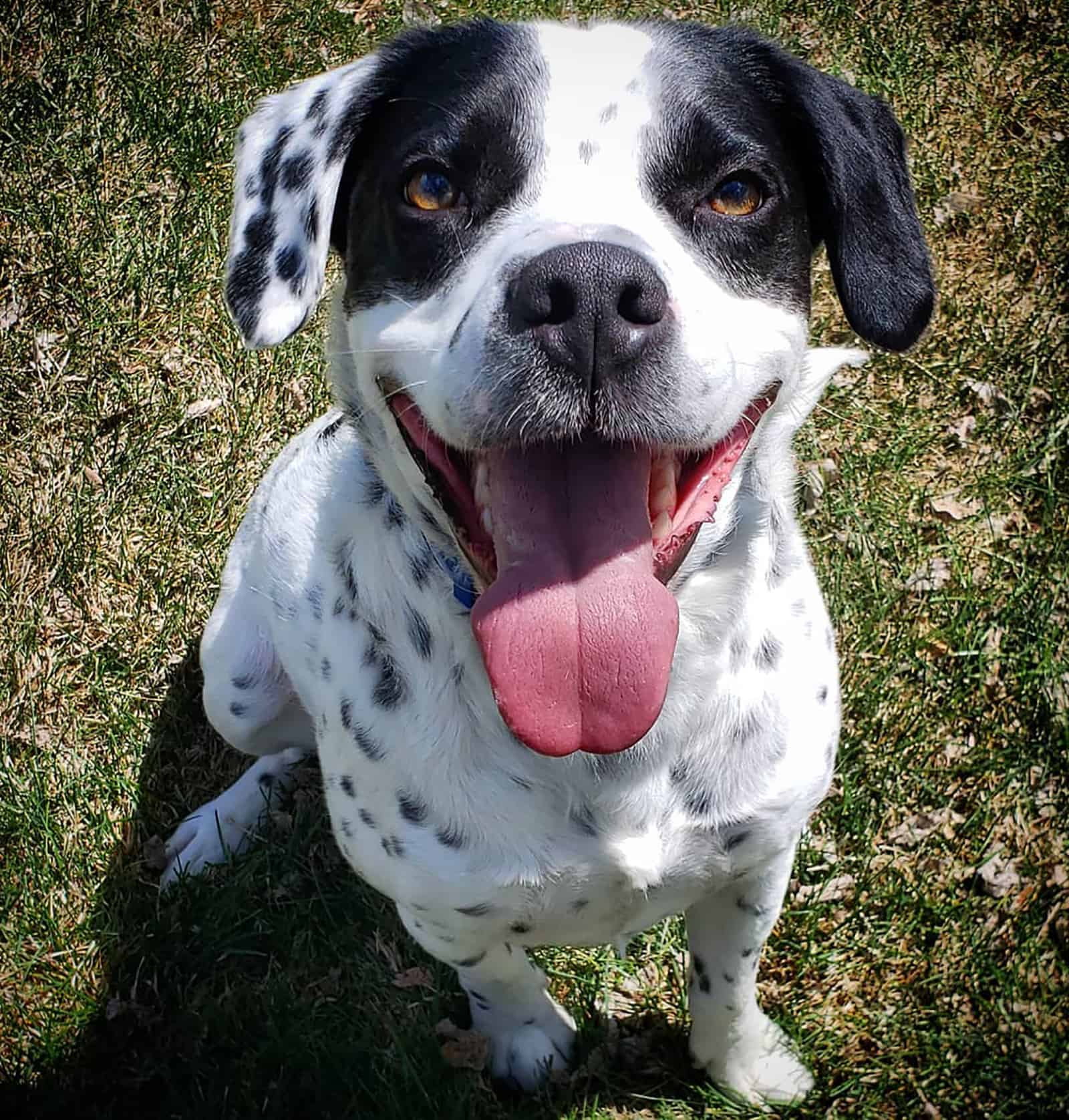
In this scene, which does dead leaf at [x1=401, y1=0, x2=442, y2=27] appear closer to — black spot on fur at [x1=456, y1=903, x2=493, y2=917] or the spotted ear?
the spotted ear

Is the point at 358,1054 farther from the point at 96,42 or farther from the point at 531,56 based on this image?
the point at 96,42

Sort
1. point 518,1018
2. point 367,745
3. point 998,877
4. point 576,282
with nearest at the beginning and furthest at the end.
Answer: point 576,282 < point 367,745 < point 518,1018 < point 998,877

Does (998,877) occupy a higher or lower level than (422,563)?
lower

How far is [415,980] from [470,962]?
791mm

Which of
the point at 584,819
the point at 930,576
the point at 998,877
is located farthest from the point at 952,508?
the point at 584,819

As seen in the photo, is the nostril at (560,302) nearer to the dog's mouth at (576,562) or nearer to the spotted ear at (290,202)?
the dog's mouth at (576,562)

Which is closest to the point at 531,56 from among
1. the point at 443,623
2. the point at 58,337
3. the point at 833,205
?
the point at 833,205

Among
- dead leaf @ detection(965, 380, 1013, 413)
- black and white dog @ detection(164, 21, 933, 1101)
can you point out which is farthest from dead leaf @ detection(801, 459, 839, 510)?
black and white dog @ detection(164, 21, 933, 1101)

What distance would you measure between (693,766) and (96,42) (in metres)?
5.04

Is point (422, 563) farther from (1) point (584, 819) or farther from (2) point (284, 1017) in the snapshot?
(2) point (284, 1017)

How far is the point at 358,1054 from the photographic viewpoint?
11.2 ft

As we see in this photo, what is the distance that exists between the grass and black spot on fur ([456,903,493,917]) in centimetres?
100

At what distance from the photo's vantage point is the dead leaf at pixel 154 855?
12.7 feet

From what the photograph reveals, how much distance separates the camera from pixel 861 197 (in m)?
2.33
